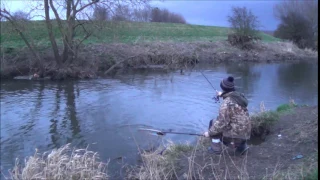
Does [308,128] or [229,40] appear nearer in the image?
[308,128]

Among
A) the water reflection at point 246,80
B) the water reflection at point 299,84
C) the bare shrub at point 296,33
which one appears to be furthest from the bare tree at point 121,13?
the bare shrub at point 296,33

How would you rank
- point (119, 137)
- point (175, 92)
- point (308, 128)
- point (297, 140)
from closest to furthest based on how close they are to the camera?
point (297, 140) → point (308, 128) → point (119, 137) → point (175, 92)

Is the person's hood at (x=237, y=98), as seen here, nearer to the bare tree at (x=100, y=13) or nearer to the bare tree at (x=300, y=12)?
the bare tree at (x=300, y=12)

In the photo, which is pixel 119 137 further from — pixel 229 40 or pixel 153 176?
pixel 229 40

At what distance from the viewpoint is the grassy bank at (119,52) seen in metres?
21.8

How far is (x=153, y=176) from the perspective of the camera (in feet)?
19.0

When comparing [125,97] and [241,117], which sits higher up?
[241,117]

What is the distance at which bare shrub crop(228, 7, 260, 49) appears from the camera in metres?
35.5

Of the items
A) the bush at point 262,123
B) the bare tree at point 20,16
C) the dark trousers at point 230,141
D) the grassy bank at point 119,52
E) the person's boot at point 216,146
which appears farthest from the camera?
the grassy bank at point 119,52

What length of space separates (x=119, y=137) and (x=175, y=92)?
23.4 feet

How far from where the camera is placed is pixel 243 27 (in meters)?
36.1

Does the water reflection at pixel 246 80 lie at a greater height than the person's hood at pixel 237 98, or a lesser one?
lesser

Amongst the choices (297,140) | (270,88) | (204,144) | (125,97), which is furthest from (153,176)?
(270,88)

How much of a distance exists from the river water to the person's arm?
136cm
